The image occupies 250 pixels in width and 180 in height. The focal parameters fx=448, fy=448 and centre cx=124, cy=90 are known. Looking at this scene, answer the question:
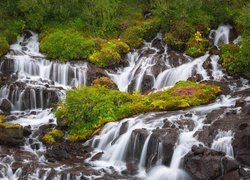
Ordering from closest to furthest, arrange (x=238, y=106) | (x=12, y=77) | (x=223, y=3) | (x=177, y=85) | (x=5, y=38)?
(x=238, y=106) → (x=177, y=85) → (x=12, y=77) → (x=5, y=38) → (x=223, y=3)

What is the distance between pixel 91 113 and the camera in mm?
20469

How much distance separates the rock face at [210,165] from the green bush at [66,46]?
1268cm

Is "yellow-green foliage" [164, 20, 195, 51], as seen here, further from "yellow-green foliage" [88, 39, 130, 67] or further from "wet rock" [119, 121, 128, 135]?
"wet rock" [119, 121, 128, 135]

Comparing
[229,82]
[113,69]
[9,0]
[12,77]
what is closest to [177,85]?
[229,82]

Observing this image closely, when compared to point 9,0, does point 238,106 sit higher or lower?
lower

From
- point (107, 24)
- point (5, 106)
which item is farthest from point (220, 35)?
point (5, 106)

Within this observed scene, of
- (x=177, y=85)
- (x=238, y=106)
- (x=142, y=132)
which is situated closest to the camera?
(x=142, y=132)

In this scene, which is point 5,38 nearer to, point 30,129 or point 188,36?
point 30,129

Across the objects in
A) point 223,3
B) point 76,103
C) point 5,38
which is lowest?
point 76,103

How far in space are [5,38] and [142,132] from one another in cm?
1342

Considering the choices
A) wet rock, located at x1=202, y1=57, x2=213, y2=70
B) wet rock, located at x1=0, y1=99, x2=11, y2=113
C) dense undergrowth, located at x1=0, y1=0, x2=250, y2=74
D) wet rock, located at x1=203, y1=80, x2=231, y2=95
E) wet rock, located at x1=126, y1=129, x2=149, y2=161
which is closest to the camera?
wet rock, located at x1=126, y1=129, x2=149, y2=161

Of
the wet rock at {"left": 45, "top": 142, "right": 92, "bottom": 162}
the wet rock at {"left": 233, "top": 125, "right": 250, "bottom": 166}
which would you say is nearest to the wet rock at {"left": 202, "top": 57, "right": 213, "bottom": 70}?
the wet rock at {"left": 233, "top": 125, "right": 250, "bottom": 166}

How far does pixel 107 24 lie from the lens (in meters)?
29.6

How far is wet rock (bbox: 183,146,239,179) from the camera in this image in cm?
1520
